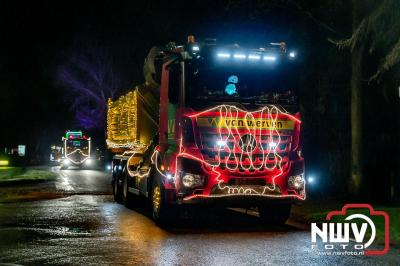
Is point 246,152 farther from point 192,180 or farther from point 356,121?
point 356,121

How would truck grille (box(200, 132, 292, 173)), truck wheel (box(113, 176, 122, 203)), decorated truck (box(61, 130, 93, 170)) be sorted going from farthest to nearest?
decorated truck (box(61, 130, 93, 170)) → truck wheel (box(113, 176, 122, 203)) → truck grille (box(200, 132, 292, 173))

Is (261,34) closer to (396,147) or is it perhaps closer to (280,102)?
(396,147)

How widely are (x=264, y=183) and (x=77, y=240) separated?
374cm

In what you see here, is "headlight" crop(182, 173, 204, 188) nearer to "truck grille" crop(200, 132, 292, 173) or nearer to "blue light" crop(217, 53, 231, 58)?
"truck grille" crop(200, 132, 292, 173)

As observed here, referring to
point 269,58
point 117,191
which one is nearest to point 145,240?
point 269,58

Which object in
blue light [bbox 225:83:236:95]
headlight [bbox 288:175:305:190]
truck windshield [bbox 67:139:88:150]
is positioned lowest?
headlight [bbox 288:175:305:190]

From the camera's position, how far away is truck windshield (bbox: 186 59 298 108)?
1211 cm

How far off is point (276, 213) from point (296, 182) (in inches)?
48.3

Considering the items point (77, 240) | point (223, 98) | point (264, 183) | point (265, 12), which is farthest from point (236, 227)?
point (265, 12)

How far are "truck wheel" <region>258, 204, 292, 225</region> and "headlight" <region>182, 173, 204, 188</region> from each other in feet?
6.61

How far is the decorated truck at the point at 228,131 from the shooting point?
11852mm

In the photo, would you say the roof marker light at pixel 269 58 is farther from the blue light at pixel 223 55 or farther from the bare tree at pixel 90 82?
the bare tree at pixel 90 82

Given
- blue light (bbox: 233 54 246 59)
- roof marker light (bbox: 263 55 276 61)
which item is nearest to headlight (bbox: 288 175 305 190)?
roof marker light (bbox: 263 55 276 61)

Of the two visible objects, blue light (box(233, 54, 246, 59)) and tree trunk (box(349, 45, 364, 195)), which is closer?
blue light (box(233, 54, 246, 59))
